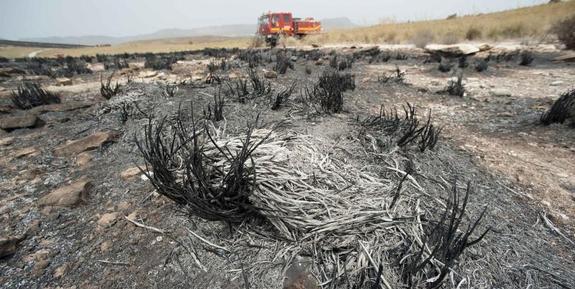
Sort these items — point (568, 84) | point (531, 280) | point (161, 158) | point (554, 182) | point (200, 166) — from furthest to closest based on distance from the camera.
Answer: point (568, 84) < point (554, 182) < point (161, 158) < point (200, 166) < point (531, 280)

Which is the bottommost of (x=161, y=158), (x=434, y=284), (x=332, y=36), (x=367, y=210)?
(x=434, y=284)

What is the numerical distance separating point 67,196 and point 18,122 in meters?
2.43

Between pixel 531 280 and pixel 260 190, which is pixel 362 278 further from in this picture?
pixel 531 280

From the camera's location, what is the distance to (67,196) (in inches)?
84.4

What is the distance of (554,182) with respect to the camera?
8.67 ft

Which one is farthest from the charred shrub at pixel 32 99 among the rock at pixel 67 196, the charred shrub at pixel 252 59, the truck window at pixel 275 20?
the truck window at pixel 275 20

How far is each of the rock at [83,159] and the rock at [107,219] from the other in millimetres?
1055

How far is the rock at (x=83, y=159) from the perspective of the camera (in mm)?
2762

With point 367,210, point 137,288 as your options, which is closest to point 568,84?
point 367,210

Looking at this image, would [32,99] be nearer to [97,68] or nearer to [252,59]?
[252,59]

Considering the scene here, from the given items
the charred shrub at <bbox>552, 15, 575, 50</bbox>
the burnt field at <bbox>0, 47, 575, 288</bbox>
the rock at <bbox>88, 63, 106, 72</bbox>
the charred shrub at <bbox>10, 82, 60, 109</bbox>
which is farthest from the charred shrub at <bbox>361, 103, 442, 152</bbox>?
the charred shrub at <bbox>552, 15, 575, 50</bbox>

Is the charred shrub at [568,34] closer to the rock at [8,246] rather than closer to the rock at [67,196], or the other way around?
the rock at [67,196]

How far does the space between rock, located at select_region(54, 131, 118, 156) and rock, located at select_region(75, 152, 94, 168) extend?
94 mm

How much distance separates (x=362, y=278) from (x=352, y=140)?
4.92ft
